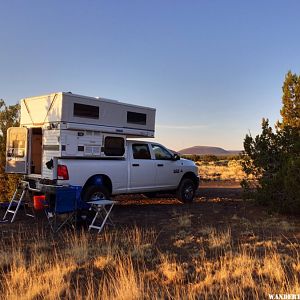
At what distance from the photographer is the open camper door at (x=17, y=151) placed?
10.7 meters

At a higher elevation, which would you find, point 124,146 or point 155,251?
point 124,146

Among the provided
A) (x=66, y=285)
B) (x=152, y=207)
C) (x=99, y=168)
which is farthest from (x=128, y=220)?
(x=66, y=285)

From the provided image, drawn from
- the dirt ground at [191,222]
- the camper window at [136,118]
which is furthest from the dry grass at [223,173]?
the camper window at [136,118]

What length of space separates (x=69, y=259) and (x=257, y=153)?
6555 mm

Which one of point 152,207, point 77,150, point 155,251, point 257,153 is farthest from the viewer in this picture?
point 152,207

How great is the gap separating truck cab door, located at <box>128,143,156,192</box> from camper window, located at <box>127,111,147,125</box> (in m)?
0.65

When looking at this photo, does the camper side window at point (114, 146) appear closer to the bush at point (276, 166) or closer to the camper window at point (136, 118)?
the camper window at point (136, 118)

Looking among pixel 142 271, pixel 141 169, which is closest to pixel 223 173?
pixel 141 169

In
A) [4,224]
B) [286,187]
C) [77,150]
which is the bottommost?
[4,224]

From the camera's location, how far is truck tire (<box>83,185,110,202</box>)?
33.1 ft

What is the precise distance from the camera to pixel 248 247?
265 inches

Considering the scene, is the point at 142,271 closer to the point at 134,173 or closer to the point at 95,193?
the point at 95,193

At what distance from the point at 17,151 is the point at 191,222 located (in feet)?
16.3

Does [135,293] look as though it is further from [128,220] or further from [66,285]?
[128,220]
